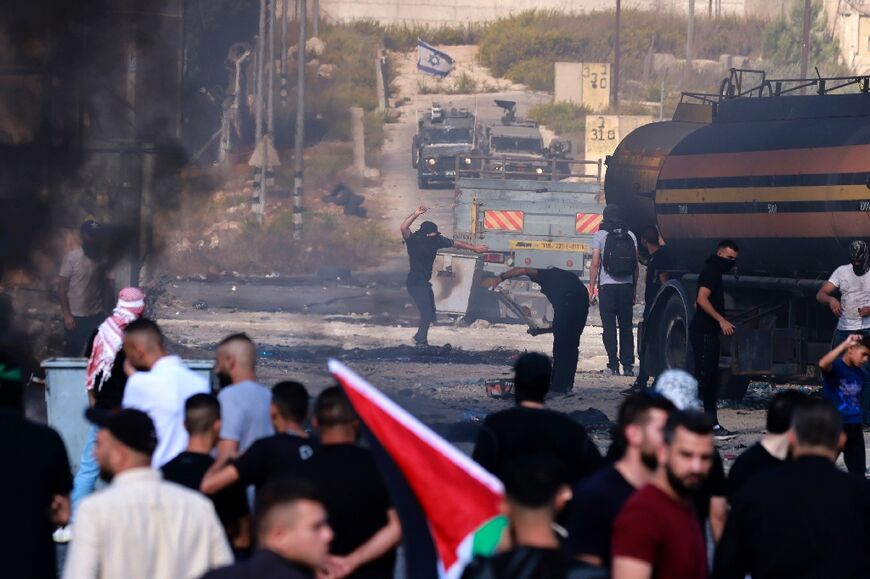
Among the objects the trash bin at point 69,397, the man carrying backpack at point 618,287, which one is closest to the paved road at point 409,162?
the man carrying backpack at point 618,287

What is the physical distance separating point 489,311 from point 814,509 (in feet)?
61.3

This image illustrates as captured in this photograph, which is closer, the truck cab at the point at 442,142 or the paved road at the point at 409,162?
the truck cab at the point at 442,142

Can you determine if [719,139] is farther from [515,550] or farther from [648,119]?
[648,119]

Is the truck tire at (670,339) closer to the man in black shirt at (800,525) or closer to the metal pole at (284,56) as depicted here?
the man in black shirt at (800,525)

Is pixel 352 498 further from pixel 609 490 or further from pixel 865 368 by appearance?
pixel 865 368

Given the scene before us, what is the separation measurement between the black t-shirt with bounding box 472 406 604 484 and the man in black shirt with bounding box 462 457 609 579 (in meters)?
1.57

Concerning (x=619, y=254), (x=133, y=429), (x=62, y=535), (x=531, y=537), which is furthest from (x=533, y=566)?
(x=619, y=254)

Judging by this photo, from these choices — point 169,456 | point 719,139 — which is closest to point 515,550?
point 169,456

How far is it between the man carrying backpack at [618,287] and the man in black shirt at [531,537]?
41.1 ft

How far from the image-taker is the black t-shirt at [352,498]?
5.32 meters

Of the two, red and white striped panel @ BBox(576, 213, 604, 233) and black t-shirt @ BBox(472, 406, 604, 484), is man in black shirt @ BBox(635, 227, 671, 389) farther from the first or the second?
black t-shirt @ BBox(472, 406, 604, 484)

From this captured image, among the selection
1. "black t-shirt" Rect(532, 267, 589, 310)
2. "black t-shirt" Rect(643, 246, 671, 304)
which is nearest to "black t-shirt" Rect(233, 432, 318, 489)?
"black t-shirt" Rect(532, 267, 589, 310)

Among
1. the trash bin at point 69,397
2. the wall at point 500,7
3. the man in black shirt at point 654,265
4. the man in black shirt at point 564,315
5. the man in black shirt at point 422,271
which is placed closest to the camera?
the trash bin at point 69,397

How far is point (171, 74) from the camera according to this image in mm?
18250
